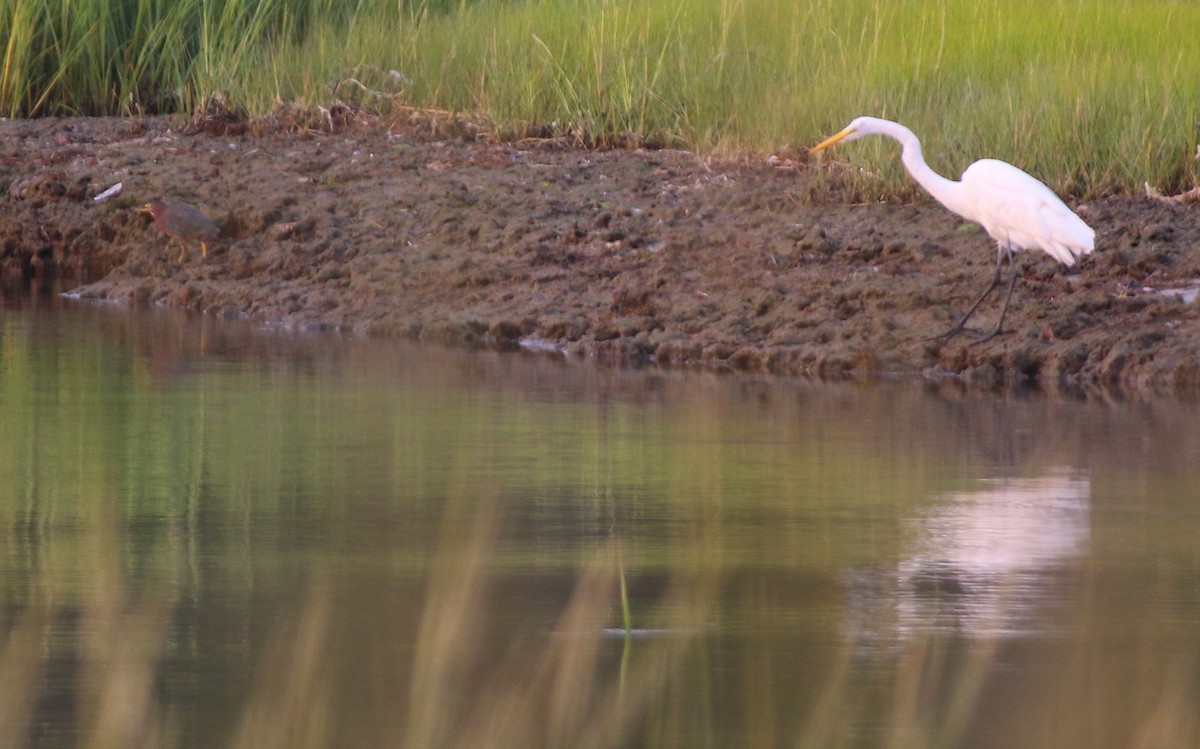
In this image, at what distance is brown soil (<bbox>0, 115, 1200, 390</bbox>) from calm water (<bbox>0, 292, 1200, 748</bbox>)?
3.02ft

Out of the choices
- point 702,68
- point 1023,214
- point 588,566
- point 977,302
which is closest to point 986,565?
point 588,566

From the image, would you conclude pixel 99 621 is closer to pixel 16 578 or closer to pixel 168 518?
pixel 16 578

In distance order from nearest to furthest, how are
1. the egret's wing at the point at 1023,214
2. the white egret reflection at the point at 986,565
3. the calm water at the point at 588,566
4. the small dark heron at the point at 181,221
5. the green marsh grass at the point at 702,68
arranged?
the calm water at the point at 588,566
the white egret reflection at the point at 986,565
the egret's wing at the point at 1023,214
the green marsh grass at the point at 702,68
the small dark heron at the point at 181,221

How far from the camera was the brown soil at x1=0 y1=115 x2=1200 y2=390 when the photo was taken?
8914 mm

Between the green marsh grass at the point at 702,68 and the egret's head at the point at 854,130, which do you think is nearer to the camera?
the egret's head at the point at 854,130

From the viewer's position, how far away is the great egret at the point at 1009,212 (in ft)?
28.6

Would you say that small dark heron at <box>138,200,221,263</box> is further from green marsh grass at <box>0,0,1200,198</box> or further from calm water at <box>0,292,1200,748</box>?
calm water at <box>0,292,1200,748</box>

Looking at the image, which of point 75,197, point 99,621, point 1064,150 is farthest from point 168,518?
point 75,197

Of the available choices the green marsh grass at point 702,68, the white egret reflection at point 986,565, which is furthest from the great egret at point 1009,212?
the white egret reflection at point 986,565

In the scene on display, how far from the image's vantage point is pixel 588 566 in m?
4.96

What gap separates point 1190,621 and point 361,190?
8.12m

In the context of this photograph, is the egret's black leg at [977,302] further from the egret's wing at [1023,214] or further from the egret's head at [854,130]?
the egret's head at [854,130]

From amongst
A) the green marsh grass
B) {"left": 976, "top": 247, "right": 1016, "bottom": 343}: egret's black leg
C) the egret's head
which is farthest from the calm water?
the green marsh grass

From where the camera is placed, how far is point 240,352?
30.0ft
